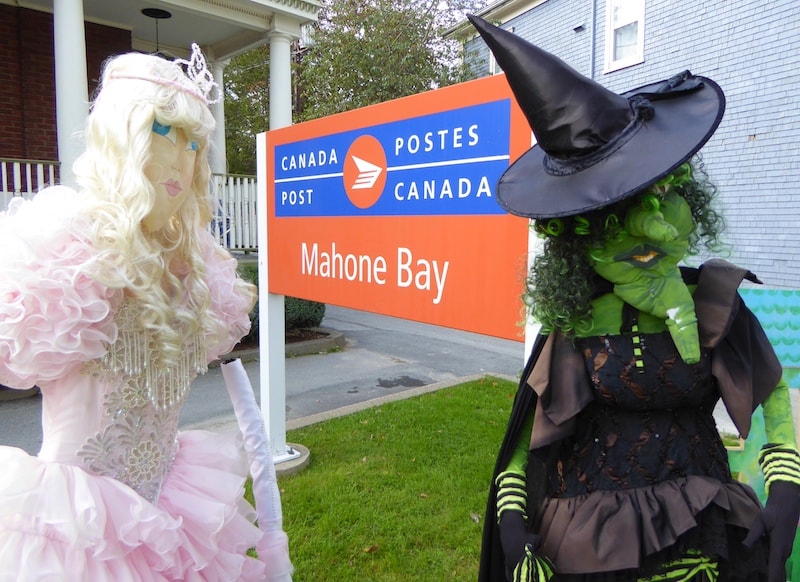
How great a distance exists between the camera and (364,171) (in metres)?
2.93

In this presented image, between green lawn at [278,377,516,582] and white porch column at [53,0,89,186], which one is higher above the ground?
white porch column at [53,0,89,186]

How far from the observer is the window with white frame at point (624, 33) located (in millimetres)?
9023

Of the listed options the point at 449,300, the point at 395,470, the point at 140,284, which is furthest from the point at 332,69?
the point at 140,284

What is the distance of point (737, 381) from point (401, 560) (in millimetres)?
2150

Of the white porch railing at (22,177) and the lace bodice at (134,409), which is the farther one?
the white porch railing at (22,177)

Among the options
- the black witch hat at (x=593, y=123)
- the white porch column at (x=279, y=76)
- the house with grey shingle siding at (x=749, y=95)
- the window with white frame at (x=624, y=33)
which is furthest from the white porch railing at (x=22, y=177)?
the window with white frame at (x=624, y=33)

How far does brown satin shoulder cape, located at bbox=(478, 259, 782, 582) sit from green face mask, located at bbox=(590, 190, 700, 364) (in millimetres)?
76

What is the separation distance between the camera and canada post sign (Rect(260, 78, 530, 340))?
86.7 inches

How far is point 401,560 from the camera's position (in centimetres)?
300

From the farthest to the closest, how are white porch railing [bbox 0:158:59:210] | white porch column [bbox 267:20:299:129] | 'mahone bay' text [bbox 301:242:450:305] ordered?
white porch column [bbox 267:20:299:129] < white porch railing [bbox 0:158:59:210] < 'mahone bay' text [bbox 301:242:450:305]

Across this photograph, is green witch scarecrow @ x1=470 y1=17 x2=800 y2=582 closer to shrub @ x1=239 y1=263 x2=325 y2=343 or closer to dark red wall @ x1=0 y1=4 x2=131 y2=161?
shrub @ x1=239 y1=263 x2=325 y2=343

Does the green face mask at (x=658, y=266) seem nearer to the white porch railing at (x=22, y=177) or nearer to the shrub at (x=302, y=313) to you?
the white porch railing at (x=22, y=177)

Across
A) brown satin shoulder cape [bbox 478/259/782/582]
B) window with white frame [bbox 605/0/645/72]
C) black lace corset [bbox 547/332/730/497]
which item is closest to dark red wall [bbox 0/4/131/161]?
window with white frame [bbox 605/0/645/72]

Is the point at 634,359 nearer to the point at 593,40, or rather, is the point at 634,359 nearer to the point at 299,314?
the point at 299,314
